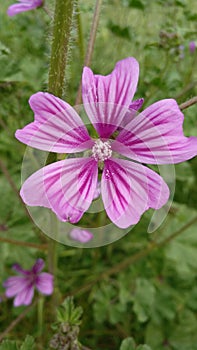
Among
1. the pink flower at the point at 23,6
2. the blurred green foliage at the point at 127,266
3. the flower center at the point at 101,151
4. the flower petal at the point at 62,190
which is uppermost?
the pink flower at the point at 23,6

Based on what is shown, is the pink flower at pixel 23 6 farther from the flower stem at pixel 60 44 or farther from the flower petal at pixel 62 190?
the flower petal at pixel 62 190

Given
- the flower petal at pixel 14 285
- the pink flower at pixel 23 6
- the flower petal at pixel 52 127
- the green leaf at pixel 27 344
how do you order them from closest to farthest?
the flower petal at pixel 52 127 < the green leaf at pixel 27 344 < the pink flower at pixel 23 6 < the flower petal at pixel 14 285

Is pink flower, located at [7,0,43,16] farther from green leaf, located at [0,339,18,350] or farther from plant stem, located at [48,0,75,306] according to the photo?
green leaf, located at [0,339,18,350]

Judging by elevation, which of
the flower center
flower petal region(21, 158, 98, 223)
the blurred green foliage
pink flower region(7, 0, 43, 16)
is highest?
pink flower region(7, 0, 43, 16)

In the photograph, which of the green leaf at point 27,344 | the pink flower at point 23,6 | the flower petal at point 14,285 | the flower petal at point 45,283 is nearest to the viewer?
the green leaf at point 27,344

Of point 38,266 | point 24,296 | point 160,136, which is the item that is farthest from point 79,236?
point 160,136

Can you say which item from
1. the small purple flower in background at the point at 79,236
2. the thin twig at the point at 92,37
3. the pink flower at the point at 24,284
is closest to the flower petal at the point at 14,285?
the pink flower at the point at 24,284

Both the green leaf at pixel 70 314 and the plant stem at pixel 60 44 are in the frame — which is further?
the green leaf at pixel 70 314

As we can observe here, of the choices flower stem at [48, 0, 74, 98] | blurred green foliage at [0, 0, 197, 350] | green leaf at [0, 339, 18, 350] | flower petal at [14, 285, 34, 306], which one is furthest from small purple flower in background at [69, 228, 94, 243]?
flower stem at [48, 0, 74, 98]
